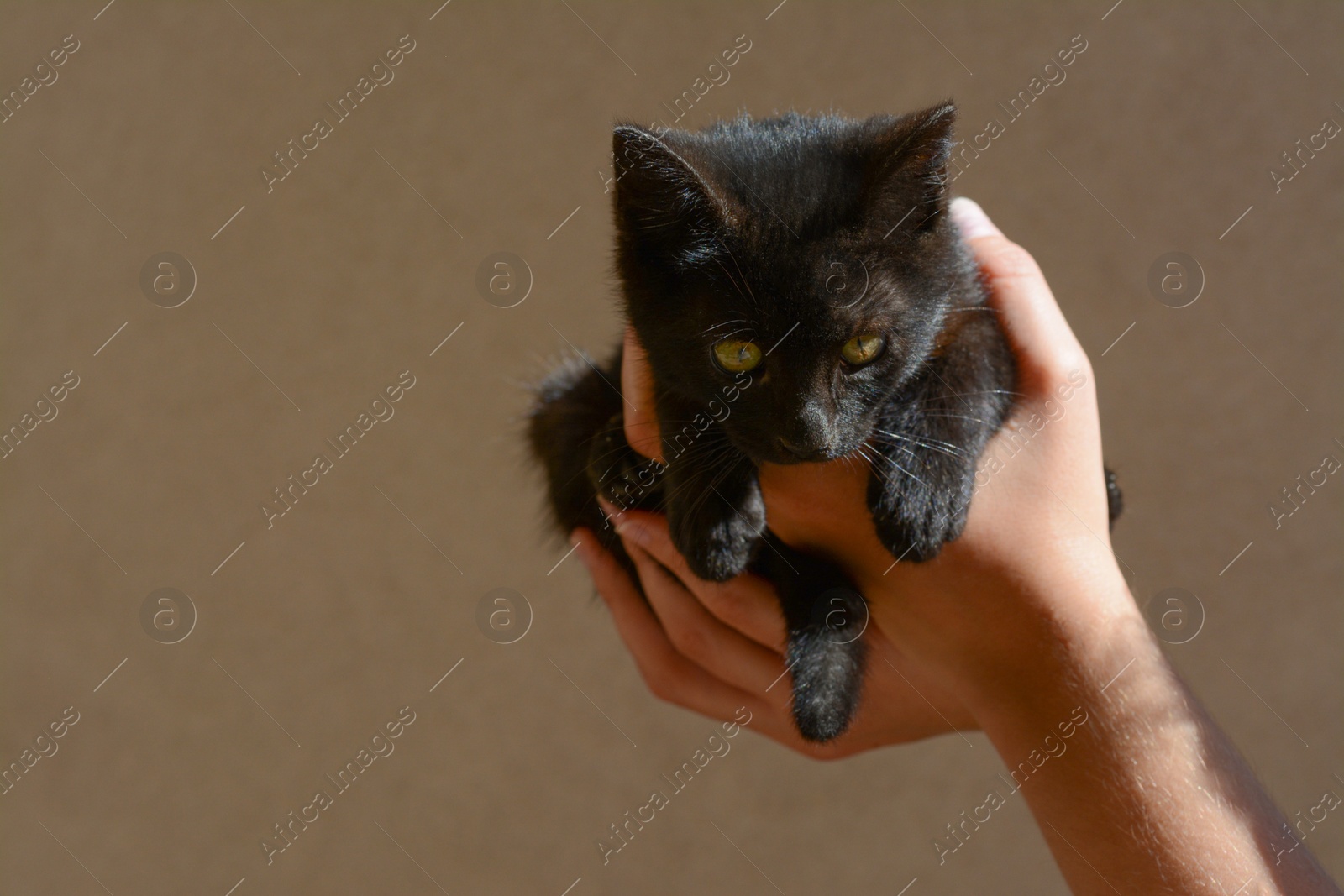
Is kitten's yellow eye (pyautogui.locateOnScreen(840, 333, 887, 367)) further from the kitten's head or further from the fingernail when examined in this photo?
the fingernail

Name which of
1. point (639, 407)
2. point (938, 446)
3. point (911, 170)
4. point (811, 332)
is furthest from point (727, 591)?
point (911, 170)

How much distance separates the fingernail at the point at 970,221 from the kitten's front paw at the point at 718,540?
536 millimetres

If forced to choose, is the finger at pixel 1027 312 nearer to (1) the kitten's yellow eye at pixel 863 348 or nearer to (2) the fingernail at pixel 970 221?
(2) the fingernail at pixel 970 221

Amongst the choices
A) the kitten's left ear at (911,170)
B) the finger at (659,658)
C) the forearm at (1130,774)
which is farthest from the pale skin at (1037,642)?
the kitten's left ear at (911,170)

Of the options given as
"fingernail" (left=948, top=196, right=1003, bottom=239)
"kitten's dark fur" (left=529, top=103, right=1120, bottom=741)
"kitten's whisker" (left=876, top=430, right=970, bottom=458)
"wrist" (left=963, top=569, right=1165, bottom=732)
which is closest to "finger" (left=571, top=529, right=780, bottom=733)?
"kitten's dark fur" (left=529, top=103, right=1120, bottom=741)

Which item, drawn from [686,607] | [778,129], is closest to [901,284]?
[778,129]

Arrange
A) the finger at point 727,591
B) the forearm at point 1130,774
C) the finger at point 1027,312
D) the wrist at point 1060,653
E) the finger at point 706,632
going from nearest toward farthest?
the forearm at point 1130,774 < the wrist at point 1060,653 < the finger at point 1027,312 < the finger at point 727,591 < the finger at point 706,632

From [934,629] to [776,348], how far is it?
473 millimetres

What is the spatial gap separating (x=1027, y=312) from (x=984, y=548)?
0.34 metres

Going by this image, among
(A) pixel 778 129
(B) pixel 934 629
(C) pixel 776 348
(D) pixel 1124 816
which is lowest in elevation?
(D) pixel 1124 816

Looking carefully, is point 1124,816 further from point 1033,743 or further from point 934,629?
point 934,629

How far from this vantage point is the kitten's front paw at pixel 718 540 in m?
1.06

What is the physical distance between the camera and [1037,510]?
1072 millimetres

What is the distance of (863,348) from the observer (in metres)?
0.92
